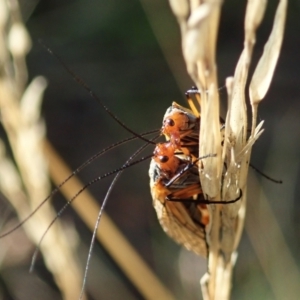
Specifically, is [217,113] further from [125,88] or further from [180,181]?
[125,88]

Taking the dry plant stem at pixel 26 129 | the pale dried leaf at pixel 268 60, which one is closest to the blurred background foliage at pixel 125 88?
the dry plant stem at pixel 26 129

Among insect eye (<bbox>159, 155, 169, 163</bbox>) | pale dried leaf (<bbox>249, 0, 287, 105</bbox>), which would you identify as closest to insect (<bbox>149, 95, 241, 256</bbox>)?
insect eye (<bbox>159, 155, 169, 163</bbox>)

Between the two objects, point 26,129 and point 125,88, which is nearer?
point 26,129

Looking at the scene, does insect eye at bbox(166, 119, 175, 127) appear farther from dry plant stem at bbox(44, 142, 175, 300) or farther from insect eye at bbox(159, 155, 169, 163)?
dry plant stem at bbox(44, 142, 175, 300)

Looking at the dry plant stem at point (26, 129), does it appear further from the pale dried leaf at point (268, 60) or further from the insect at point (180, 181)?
the pale dried leaf at point (268, 60)

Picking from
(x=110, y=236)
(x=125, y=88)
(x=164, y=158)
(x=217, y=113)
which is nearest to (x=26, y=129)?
(x=164, y=158)

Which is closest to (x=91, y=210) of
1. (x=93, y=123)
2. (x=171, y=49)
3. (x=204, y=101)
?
(x=204, y=101)
